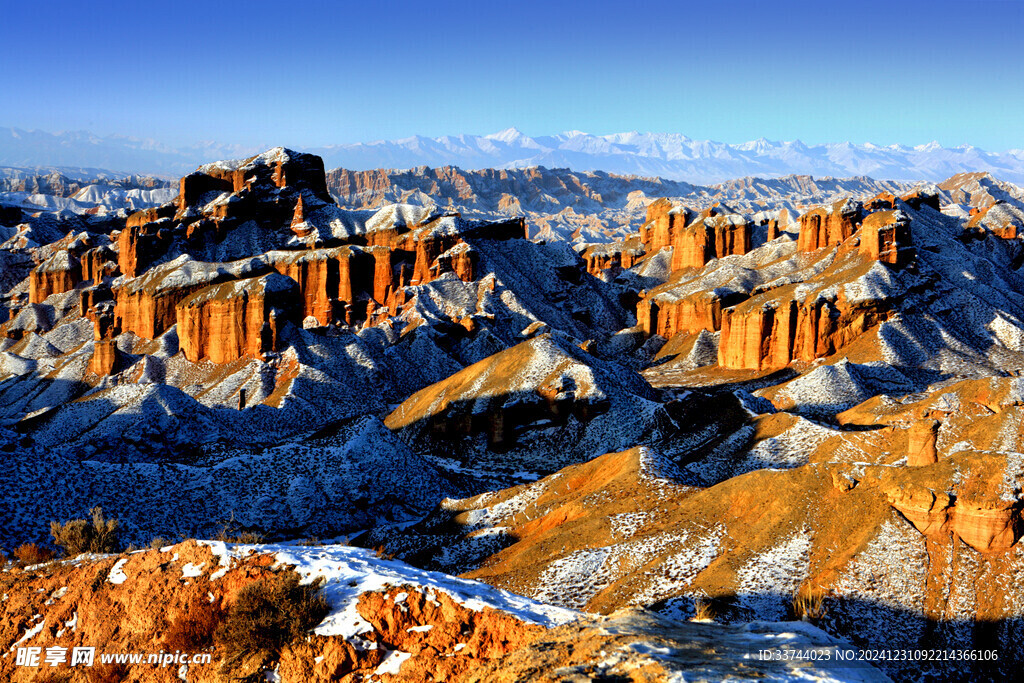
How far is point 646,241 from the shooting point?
136750mm

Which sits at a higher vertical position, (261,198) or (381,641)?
(261,198)

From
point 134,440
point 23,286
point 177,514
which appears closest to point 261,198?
point 23,286

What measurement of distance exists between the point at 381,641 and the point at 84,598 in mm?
6311

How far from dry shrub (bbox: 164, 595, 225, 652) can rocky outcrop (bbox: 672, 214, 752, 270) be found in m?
112

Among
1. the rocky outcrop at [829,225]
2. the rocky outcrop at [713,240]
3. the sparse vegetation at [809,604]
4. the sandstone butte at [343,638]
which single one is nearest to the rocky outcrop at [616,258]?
the rocky outcrop at [713,240]

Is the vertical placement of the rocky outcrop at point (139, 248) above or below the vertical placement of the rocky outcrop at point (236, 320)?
above

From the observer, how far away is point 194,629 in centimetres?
1392

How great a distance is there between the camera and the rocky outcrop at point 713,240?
120 m

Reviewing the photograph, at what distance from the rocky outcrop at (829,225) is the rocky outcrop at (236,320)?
224 ft

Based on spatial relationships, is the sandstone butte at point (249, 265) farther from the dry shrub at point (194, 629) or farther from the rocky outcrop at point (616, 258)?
the dry shrub at point (194, 629)

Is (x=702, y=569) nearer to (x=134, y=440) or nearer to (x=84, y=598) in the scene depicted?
(x=84, y=598)

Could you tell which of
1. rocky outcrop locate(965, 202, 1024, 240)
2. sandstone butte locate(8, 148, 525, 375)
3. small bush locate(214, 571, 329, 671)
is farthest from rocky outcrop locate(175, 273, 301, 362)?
rocky outcrop locate(965, 202, 1024, 240)

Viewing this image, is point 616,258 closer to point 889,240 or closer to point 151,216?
point 889,240

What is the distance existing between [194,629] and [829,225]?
102920 mm
